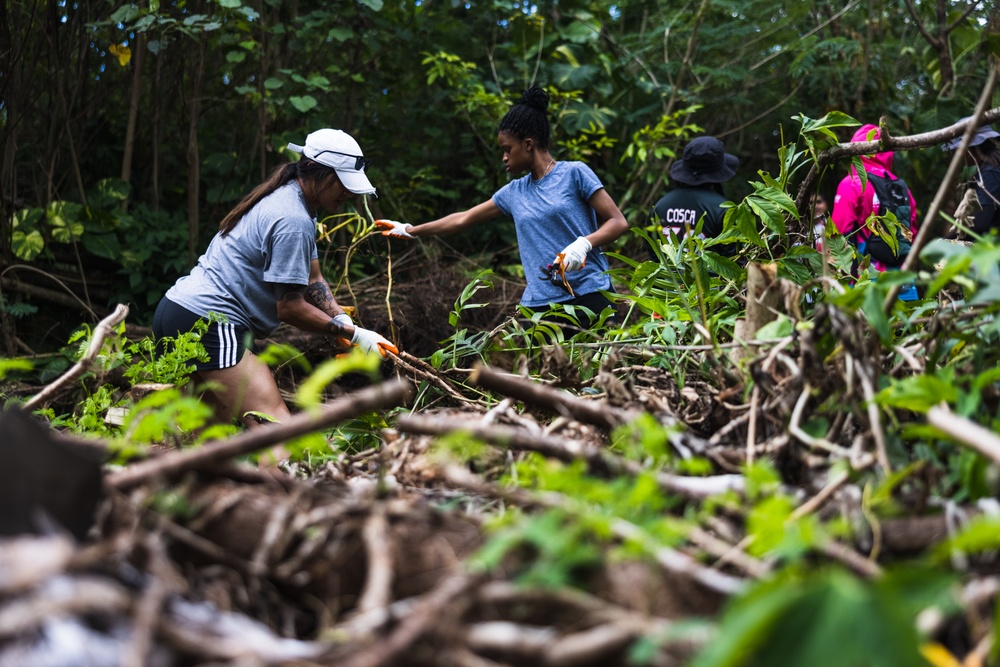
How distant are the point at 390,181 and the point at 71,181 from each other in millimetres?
2304

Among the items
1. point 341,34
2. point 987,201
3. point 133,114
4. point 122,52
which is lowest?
point 987,201

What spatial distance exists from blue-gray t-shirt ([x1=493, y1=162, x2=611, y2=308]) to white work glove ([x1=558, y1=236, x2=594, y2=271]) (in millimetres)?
128

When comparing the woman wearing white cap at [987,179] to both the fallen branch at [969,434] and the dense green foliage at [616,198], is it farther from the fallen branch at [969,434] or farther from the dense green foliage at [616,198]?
the fallen branch at [969,434]

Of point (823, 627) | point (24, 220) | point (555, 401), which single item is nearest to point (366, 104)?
point (24, 220)

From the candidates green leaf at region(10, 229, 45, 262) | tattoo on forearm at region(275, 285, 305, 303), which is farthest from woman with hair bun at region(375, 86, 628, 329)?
green leaf at region(10, 229, 45, 262)

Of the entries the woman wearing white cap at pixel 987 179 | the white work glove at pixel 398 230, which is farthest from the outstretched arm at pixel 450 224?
the woman wearing white cap at pixel 987 179

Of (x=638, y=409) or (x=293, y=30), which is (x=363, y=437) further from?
(x=293, y=30)

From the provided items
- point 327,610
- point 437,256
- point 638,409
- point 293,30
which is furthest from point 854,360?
point 293,30

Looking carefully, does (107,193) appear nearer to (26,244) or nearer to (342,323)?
(26,244)

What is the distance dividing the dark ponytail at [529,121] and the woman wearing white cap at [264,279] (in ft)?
2.88

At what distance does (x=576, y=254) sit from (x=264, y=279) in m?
1.33

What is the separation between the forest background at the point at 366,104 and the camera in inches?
234

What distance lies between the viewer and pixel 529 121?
4.12 m

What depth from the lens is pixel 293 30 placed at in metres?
6.17
